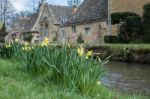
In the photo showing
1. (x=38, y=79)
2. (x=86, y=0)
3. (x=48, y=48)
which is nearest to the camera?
(x=38, y=79)

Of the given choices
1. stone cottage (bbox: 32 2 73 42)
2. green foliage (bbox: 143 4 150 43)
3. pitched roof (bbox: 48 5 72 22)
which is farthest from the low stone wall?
pitched roof (bbox: 48 5 72 22)

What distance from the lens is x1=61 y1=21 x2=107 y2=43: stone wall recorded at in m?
43.0

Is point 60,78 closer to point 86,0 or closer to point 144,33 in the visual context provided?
point 144,33

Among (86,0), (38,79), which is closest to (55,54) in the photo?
(38,79)

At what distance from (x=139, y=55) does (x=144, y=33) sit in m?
9.23

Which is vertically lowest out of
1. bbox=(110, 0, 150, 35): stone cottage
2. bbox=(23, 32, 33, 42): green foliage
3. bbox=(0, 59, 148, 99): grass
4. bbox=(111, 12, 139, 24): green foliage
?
bbox=(23, 32, 33, 42): green foliage

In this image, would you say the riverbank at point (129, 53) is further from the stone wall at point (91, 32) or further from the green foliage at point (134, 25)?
the stone wall at point (91, 32)

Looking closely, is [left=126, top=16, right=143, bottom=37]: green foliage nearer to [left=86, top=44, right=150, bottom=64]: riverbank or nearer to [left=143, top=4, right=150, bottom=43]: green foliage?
[left=143, top=4, right=150, bottom=43]: green foliage

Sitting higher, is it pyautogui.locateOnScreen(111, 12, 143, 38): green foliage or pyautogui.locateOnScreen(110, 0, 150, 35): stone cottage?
pyautogui.locateOnScreen(110, 0, 150, 35): stone cottage

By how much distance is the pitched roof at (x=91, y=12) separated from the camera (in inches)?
1726

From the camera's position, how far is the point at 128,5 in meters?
37.7

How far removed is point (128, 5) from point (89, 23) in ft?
28.3

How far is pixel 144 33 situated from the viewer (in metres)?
33.0

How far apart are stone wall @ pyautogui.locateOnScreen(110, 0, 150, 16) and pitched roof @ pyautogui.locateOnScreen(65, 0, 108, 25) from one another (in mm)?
4314
